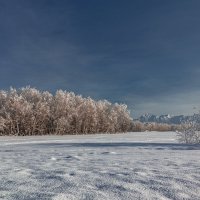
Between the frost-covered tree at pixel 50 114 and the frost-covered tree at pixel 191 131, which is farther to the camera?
the frost-covered tree at pixel 50 114

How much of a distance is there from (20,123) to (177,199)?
174 ft

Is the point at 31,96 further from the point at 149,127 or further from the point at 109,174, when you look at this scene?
the point at 109,174

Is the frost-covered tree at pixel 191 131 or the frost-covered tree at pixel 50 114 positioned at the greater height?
the frost-covered tree at pixel 50 114

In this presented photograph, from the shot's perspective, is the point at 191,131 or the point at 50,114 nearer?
the point at 191,131

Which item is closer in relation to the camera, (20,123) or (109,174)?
(109,174)

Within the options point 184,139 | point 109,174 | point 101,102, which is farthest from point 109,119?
point 109,174

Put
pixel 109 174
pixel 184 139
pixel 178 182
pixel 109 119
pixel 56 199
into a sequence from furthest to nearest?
pixel 109 119 < pixel 184 139 < pixel 109 174 < pixel 178 182 < pixel 56 199

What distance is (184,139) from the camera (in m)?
22.0

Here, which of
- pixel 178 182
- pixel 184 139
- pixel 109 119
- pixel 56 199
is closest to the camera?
pixel 56 199

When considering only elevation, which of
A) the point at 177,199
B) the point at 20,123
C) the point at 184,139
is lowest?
the point at 177,199

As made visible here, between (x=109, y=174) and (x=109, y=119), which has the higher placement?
(x=109, y=119)

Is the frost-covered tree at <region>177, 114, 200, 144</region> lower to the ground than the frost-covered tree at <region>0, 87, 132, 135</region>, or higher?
lower

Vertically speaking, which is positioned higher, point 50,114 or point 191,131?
point 50,114

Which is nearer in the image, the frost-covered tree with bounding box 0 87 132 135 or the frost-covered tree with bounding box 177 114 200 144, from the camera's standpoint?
the frost-covered tree with bounding box 177 114 200 144
